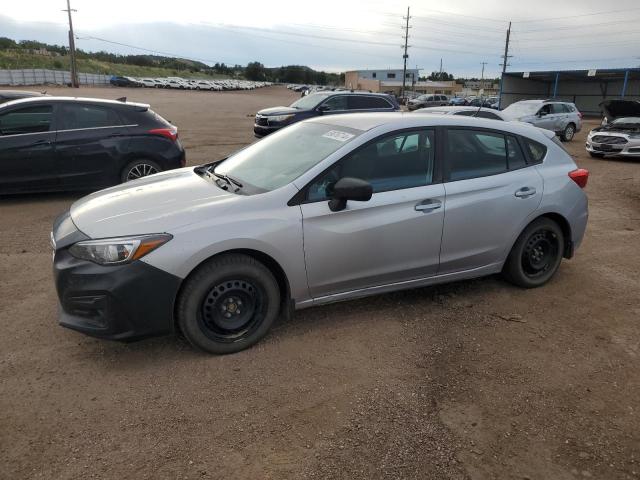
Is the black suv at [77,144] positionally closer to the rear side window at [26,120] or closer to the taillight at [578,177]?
the rear side window at [26,120]

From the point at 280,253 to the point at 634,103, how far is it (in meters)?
16.7

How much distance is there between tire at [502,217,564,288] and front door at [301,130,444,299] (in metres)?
0.96

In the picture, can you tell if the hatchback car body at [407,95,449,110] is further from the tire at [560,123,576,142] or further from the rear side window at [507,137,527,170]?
the rear side window at [507,137,527,170]

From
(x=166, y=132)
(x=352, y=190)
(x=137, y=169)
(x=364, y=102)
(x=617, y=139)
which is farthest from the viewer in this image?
(x=364, y=102)

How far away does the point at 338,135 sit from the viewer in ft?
13.2

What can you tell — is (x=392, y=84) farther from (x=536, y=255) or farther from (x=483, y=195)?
(x=483, y=195)

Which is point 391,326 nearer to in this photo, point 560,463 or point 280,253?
point 280,253

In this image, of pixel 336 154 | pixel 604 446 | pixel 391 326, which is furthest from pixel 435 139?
pixel 604 446

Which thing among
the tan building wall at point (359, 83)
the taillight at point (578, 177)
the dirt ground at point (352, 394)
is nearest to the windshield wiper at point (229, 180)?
the dirt ground at point (352, 394)

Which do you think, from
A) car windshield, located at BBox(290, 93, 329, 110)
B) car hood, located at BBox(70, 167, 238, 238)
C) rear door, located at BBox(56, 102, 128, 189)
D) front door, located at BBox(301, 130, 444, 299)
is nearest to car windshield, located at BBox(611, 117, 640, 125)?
car windshield, located at BBox(290, 93, 329, 110)

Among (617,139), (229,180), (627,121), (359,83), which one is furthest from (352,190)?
(359,83)

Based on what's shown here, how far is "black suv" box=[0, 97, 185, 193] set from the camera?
724cm

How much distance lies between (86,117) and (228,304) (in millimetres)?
5661

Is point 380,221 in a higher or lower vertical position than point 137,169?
higher
